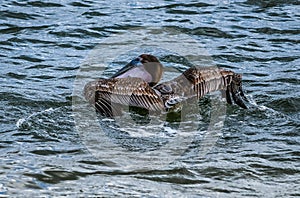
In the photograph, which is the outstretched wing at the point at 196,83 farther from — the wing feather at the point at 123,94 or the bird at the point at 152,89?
the wing feather at the point at 123,94

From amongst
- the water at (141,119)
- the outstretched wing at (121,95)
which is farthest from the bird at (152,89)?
the water at (141,119)

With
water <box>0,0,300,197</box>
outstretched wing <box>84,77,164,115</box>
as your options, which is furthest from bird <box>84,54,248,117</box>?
water <box>0,0,300,197</box>

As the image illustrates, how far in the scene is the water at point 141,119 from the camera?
19.6 feet

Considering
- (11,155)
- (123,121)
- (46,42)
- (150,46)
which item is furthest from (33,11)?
(11,155)

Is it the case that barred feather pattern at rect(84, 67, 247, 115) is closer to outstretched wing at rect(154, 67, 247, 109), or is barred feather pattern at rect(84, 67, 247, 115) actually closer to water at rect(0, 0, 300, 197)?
outstretched wing at rect(154, 67, 247, 109)

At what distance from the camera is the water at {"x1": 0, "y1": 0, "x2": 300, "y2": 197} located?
5.97m

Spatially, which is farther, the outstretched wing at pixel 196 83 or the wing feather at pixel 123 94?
the outstretched wing at pixel 196 83

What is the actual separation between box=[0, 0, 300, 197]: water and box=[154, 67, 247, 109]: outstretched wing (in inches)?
10.2

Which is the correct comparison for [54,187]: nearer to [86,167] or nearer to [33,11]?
[86,167]

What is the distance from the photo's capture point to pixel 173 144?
6785mm

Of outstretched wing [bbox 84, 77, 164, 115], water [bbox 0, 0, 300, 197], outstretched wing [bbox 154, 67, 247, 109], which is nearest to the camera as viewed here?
water [bbox 0, 0, 300, 197]

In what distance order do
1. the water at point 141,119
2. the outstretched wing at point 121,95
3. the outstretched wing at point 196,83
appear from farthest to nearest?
the outstretched wing at point 196,83 < the outstretched wing at point 121,95 < the water at point 141,119

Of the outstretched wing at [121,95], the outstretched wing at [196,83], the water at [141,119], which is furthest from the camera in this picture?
the outstretched wing at [196,83]

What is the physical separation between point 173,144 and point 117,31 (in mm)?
4044
